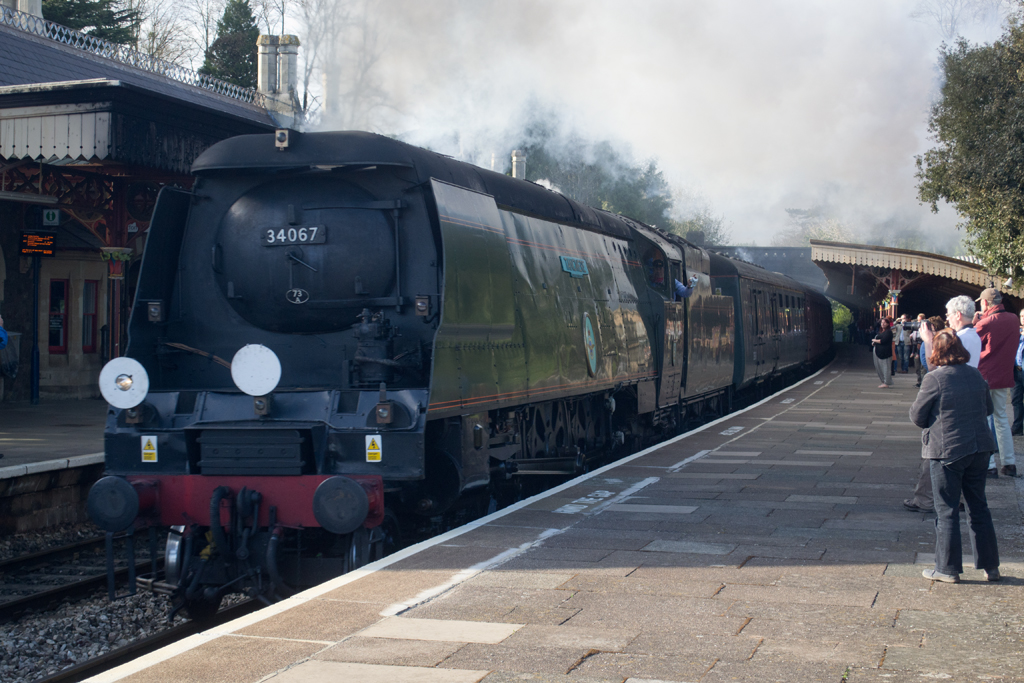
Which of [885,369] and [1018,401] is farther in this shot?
[885,369]

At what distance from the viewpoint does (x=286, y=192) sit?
6.62 meters

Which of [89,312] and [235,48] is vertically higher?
[235,48]

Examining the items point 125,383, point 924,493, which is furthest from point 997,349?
point 125,383

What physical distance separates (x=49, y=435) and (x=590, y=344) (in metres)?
7.21

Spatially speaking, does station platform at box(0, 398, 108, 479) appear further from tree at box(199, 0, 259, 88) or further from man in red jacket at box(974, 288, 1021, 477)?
tree at box(199, 0, 259, 88)

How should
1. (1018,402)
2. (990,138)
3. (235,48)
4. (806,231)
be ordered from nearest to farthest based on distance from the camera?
(1018,402) < (990,138) < (235,48) < (806,231)

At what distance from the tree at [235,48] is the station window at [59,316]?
25.2 meters

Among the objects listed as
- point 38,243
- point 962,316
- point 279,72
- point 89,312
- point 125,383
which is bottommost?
point 125,383

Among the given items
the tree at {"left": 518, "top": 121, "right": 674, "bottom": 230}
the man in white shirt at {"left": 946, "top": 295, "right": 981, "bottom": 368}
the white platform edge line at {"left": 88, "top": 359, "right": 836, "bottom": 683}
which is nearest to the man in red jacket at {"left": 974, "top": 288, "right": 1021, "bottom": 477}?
the man in white shirt at {"left": 946, "top": 295, "right": 981, "bottom": 368}

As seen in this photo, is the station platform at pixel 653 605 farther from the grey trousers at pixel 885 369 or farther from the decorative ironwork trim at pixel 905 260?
the decorative ironwork trim at pixel 905 260

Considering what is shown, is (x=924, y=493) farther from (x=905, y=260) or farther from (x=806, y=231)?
(x=806, y=231)

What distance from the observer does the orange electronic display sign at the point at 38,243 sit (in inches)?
600

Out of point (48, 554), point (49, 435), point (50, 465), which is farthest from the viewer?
point (49, 435)

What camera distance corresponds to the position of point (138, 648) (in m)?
6.33
